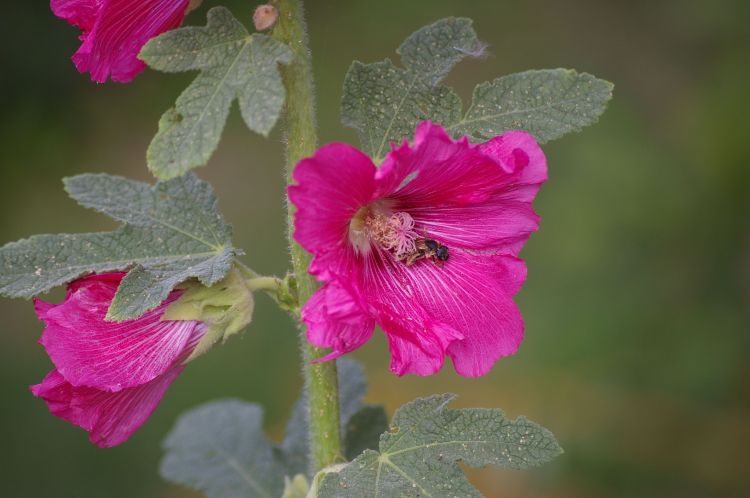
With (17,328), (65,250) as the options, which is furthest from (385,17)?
(65,250)

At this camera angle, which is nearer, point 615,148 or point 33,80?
point 615,148

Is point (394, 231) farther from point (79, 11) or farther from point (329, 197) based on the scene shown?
point (79, 11)

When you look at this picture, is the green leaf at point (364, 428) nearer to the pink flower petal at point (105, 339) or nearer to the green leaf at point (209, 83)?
the pink flower petal at point (105, 339)

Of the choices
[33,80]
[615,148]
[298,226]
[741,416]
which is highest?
[298,226]

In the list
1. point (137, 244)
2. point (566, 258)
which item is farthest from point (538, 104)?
point (566, 258)

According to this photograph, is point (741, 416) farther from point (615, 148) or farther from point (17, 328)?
point (17, 328)

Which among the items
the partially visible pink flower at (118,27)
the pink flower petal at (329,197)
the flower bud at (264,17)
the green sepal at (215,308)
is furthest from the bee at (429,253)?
the partially visible pink flower at (118,27)

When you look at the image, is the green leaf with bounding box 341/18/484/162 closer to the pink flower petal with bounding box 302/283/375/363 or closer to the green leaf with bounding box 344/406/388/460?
the pink flower petal with bounding box 302/283/375/363
